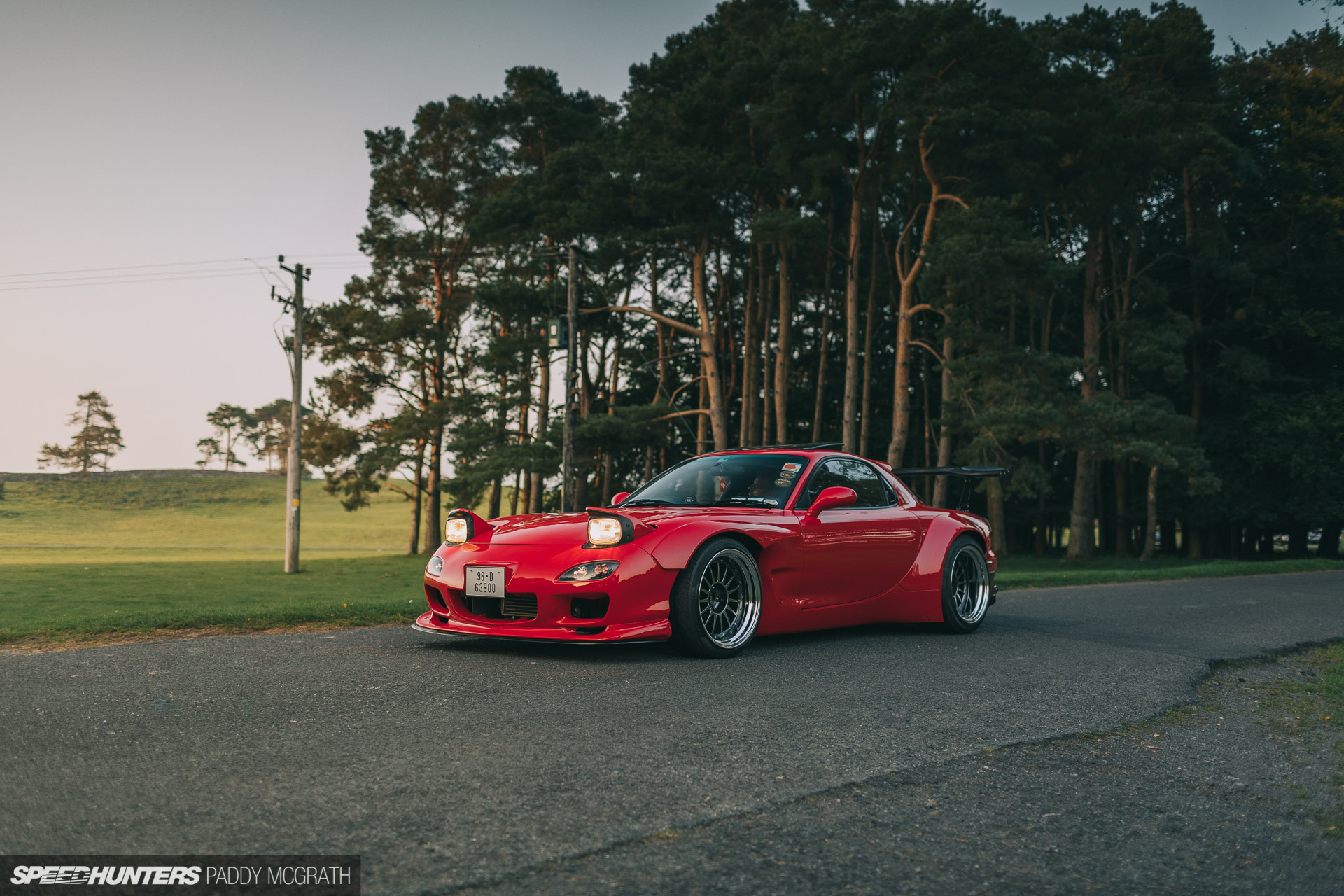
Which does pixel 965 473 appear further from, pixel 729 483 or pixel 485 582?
pixel 485 582

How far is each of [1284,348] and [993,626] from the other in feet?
125

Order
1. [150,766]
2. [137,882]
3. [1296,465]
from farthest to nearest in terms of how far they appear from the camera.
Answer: [1296,465]
[150,766]
[137,882]

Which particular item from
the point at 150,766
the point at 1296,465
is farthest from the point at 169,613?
the point at 1296,465

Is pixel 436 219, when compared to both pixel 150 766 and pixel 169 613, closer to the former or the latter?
pixel 169 613

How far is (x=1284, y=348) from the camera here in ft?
129

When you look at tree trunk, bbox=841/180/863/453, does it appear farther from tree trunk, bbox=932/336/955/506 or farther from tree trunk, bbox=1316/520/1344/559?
tree trunk, bbox=1316/520/1344/559

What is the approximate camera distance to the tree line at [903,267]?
93.5ft

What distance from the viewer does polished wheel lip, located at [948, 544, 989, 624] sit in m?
8.17

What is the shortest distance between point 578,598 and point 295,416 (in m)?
26.4

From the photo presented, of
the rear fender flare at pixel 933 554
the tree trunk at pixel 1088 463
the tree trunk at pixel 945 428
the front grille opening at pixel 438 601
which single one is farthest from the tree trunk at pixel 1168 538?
the front grille opening at pixel 438 601

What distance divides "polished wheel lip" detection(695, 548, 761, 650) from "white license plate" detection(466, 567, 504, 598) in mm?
1214

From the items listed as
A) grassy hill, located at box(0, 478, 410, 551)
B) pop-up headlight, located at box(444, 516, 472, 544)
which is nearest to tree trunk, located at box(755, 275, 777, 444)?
pop-up headlight, located at box(444, 516, 472, 544)

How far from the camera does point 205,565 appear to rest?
112 feet

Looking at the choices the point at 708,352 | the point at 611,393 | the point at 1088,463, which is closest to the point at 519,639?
the point at 708,352
